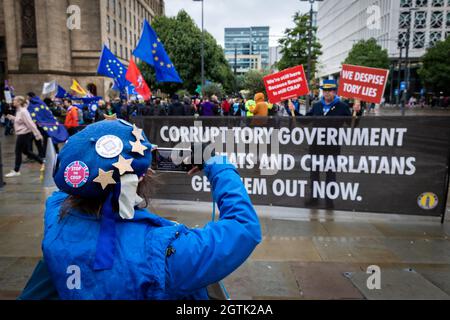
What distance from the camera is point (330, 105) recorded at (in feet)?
20.2

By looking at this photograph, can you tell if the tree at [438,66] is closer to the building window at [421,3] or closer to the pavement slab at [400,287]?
the building window at [421,3]

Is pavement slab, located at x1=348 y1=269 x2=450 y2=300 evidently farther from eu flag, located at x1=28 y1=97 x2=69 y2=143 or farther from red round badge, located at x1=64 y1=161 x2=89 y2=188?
eu flag, located at x1=28 y1=97 x2=69 y2=143

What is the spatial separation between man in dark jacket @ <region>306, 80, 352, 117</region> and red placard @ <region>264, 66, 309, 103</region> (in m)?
0.91

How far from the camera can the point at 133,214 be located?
1267mm

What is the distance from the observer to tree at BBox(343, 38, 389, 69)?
185ft

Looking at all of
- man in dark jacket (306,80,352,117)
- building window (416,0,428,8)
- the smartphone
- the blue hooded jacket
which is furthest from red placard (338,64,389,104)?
building window (416,0,428,8)

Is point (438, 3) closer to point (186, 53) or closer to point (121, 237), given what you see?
point (186, 53)

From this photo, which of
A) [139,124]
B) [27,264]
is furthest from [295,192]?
[27,264]

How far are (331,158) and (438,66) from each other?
51.0 metres

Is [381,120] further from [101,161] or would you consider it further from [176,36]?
[176,36]

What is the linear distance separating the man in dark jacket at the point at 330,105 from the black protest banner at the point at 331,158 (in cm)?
64

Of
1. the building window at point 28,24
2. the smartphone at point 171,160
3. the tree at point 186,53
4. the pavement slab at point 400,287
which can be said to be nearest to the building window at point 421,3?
the tree at point 186,53

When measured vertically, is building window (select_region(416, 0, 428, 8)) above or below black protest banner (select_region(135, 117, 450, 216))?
above

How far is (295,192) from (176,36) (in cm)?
4299
